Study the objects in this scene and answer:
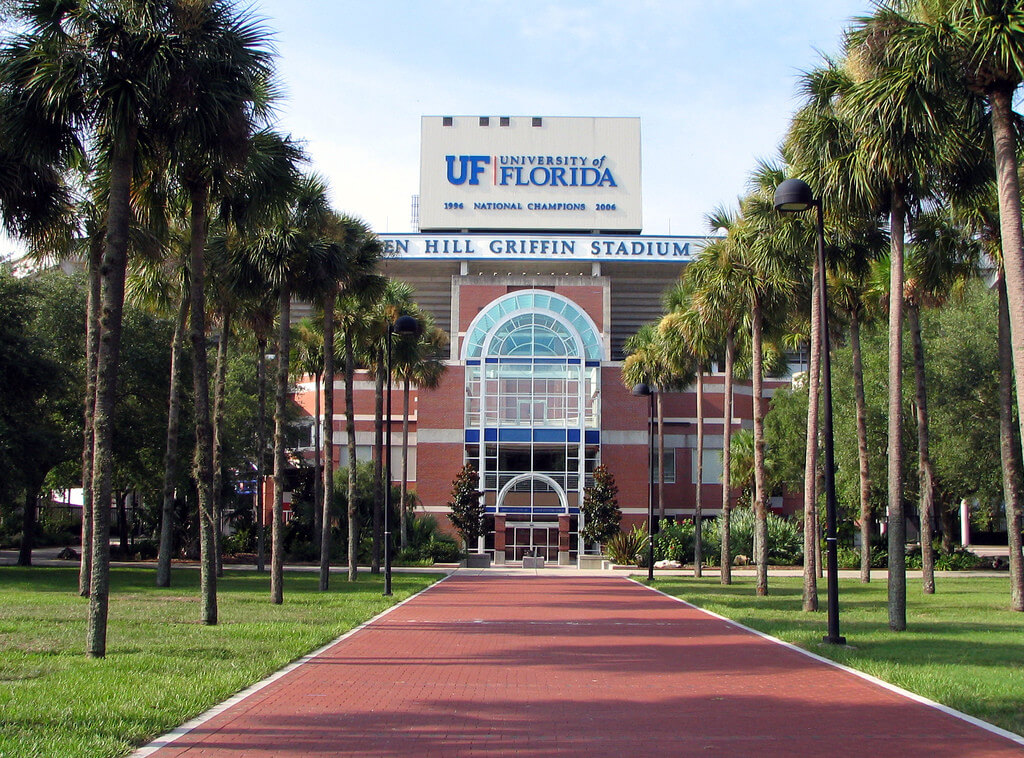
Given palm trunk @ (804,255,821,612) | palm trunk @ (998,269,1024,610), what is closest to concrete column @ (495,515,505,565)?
palm trunk @ (998,269,1024,610)

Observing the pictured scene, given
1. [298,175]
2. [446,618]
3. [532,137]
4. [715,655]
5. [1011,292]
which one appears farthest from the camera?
[532,137]

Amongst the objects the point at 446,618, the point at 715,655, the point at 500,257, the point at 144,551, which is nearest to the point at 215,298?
the point at 446,618

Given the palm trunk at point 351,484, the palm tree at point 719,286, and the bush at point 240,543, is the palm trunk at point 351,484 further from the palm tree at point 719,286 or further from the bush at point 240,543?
the bush at point 240,543

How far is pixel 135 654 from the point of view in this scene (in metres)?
13.7

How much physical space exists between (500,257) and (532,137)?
9.73 meters

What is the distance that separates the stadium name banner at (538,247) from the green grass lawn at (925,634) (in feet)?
113

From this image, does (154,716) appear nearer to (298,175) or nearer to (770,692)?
(770,692)

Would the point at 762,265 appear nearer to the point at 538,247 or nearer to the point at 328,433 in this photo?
the point at 328,433

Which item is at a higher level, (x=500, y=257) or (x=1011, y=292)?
(x=500, y=257)

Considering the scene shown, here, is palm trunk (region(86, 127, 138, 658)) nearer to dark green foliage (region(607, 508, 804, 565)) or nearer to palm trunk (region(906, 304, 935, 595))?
palm trunk (region(906, 304, 935, 595))

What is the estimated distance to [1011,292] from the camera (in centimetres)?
1337

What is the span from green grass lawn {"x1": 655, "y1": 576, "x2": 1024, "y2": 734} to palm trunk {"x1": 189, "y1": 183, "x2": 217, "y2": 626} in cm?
1012

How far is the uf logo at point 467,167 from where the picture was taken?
6731 centimetres

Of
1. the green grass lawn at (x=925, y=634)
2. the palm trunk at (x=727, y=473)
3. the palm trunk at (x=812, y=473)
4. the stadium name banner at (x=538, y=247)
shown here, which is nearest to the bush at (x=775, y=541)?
the palm trunk at (x=727, y=473)
